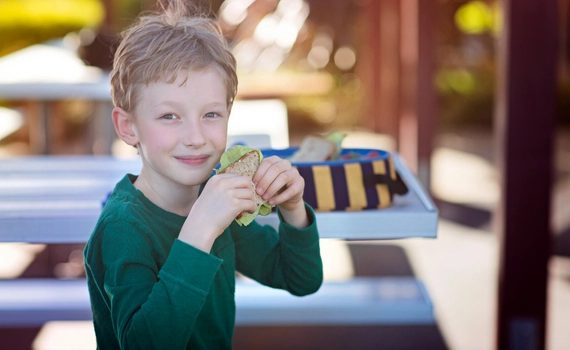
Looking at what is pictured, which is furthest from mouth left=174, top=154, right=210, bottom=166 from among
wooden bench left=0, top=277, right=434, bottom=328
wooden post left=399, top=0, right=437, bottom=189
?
wooden post left=399, top=0, right=437, bottom=189

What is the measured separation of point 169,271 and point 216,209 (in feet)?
0.41

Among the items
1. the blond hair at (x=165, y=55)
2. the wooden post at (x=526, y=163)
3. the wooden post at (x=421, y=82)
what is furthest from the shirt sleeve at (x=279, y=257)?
the wooden post at (x=421, y=82)

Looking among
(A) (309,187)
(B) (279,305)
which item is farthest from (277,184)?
→ (B) (279,305)

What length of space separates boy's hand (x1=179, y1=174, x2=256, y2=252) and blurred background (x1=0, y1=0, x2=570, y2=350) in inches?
22.6

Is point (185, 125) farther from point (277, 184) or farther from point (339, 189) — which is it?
point (339, 189)

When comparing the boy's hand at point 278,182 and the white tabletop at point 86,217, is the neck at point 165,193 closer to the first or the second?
the boy's hand at point 278,182

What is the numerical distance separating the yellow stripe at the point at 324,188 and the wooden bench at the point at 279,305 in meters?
0.59

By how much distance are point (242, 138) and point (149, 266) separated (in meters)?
1.82

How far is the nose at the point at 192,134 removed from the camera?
1274 mm

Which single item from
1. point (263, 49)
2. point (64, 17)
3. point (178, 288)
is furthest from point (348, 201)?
point (64, 17)

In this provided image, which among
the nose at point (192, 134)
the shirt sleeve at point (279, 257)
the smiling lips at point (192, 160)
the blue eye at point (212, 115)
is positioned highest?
the blue eye at point (212, 115)

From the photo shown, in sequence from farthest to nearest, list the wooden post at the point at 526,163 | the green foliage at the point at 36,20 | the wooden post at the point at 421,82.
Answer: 1. the green foliage at the point at 36,20
2. the wooden post at the point at 421,82
3. the wooden post at the point at 526,163

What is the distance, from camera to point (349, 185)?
176 centimetres

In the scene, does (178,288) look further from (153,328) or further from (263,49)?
(263,49)
